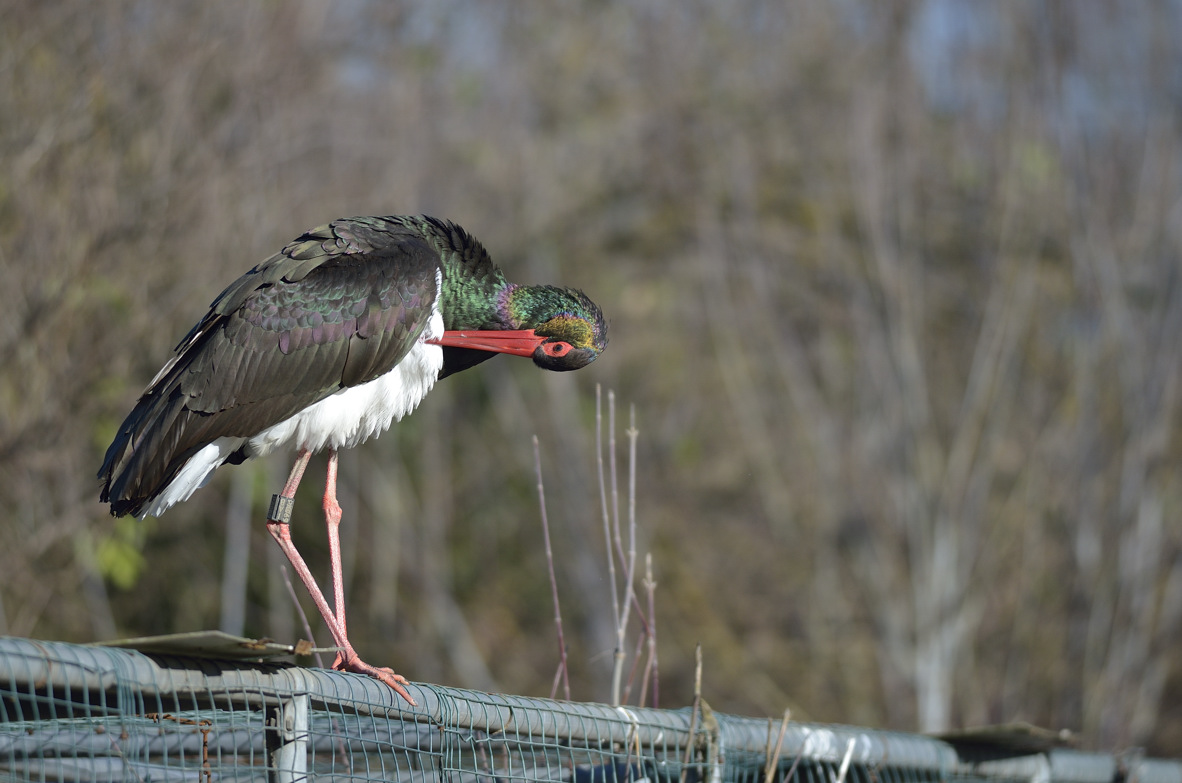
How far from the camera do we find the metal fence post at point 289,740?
2611 mm

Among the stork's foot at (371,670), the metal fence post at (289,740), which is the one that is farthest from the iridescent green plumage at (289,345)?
the metal fence post at (289,740)

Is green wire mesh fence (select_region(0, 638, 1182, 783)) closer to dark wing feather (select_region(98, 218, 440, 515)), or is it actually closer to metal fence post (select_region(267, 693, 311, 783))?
metal fence post (select_region(267, 693, 311, 783))

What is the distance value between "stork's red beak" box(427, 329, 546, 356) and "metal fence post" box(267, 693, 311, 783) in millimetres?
1832

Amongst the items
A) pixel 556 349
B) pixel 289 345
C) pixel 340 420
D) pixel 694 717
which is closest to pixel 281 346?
pixel 289 345

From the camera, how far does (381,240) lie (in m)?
A: 4.62

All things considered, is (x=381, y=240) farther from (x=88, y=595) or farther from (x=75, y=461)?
(x=88, y=595)

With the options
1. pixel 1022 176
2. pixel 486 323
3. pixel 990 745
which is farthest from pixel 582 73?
pixel 990 745

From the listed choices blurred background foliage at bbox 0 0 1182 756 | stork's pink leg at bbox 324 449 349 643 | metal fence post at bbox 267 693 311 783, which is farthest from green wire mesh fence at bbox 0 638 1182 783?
blurred background foliage at bbox 0 0 1182 756

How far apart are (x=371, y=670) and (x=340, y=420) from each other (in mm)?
1140

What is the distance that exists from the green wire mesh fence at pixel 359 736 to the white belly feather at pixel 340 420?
0.87 metres

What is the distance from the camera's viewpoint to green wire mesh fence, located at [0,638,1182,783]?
7.62 feet

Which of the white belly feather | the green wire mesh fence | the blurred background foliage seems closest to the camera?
the green wire mesh fence

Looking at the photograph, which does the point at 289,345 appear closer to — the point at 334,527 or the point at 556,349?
the point at 334,527

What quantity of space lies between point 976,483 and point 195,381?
870cm
